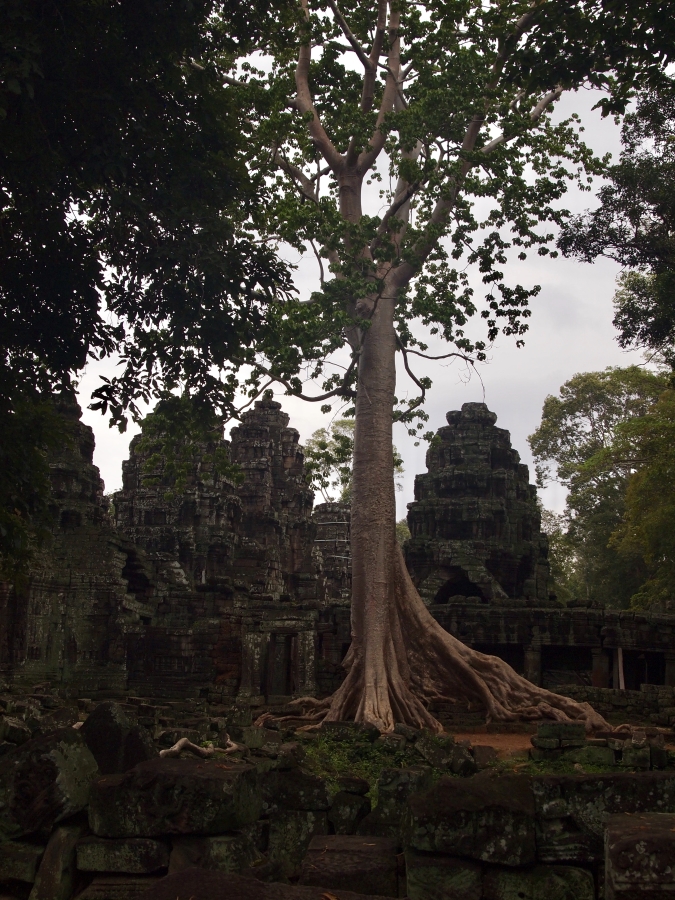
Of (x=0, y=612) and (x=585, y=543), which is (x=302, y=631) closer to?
(x=0, y=612)

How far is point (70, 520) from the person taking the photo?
2439 centimetres

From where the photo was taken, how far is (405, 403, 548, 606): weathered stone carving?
31797 millimetres

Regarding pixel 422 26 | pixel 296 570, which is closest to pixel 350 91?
pixel 422 26

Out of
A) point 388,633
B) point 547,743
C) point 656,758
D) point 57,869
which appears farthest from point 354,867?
point 388,633

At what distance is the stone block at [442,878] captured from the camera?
13.6 ft

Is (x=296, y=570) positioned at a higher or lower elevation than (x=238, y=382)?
lower

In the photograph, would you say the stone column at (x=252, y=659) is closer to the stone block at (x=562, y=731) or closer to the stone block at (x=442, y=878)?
the stone block at (x=562, y=731)

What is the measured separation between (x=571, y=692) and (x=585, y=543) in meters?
23.3

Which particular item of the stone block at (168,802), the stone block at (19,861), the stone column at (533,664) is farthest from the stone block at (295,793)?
the stone column at (533,664)

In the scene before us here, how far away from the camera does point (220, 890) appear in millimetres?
3414

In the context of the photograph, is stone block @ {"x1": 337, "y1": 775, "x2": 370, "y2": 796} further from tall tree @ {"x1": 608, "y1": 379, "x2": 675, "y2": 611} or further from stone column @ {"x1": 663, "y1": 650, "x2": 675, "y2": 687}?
tall tree @ {"x1": 608, "y1": 379, "x2": 675, "y2": 611}

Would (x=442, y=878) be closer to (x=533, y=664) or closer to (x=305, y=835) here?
(x=305, y=835)

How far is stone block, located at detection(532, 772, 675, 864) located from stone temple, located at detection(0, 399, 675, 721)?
14720mm

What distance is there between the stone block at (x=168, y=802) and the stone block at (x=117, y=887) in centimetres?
19
